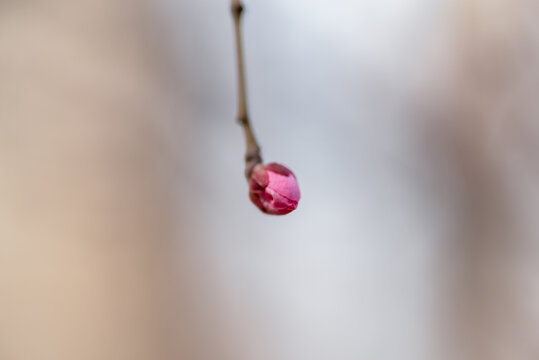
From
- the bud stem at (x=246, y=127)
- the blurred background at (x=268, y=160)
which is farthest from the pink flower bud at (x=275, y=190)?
the blurred background at (x=268, y=160)

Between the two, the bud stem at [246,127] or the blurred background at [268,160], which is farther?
the blurred background at [268,160]

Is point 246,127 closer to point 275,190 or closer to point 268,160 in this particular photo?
point 275,190

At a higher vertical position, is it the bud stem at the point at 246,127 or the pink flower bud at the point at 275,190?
the bud stem at the point at 246,127

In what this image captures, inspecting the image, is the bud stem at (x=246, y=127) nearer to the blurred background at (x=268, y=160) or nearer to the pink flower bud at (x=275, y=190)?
the pink flower bud at (x=275, y=190)

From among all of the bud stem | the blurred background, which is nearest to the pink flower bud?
the bud stem

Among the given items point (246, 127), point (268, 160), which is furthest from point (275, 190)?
point (268, 160)

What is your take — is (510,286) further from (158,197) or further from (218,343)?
(158,197)
